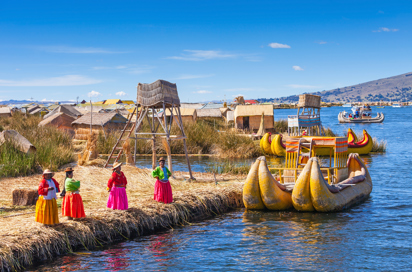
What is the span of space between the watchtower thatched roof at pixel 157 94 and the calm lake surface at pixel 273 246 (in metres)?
4.39

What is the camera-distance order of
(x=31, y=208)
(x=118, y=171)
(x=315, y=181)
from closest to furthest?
(x=118, y=171), (x=31, y=208), (x=315, y=181)

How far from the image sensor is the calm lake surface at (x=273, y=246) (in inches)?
342

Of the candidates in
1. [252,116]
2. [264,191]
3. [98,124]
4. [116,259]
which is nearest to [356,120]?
[252,116]

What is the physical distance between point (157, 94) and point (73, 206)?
6.14 metres

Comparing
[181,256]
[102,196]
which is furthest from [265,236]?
[102,196]

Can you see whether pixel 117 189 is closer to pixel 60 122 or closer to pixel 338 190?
pixel 338 190

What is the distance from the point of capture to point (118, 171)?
9.95 m

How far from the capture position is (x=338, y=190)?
12859mm

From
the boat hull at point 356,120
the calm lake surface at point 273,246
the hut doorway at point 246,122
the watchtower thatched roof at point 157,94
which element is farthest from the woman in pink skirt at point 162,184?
the boat hull at point 356,120

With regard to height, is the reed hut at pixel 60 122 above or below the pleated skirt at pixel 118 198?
above

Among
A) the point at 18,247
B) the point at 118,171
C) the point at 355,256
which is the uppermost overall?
the point at 118,171

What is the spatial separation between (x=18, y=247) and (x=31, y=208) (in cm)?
285

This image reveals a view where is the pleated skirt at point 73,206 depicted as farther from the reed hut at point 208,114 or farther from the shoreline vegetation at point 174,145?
the reed hut at point 208,114

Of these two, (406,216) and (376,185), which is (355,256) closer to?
(406,216)
